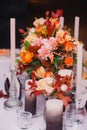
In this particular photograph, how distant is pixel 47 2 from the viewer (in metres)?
7.62

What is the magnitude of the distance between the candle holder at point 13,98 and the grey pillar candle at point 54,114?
259 mm

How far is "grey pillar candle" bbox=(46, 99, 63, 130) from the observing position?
53.6 inches

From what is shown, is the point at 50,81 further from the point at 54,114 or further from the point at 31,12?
the point at 31,12

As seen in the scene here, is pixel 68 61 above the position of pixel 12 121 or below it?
above

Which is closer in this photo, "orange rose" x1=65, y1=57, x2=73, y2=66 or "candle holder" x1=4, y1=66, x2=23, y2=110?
"orange rose" x1=65, y1=57, x2=73, y2=66

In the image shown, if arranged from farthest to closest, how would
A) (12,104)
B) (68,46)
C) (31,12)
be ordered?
(31,12) → (12,104) → (68,46)

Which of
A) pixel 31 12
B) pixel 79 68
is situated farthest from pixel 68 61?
pixel 31 12

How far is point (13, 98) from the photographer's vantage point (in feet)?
5.33

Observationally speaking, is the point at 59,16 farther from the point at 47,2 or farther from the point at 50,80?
the point at 47,2

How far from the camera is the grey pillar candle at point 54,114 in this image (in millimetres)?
1361

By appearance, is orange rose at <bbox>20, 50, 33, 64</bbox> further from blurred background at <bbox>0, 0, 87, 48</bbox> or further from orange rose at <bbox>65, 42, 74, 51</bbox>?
blurred background at <bbox>0, 0, 87, 48</bbox>

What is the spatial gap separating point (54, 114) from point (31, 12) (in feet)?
19.4

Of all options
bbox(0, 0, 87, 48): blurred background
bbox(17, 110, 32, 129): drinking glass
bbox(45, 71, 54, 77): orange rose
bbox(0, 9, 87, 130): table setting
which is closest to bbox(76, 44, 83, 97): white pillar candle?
bbox(0, 9, 87, 130): table setting

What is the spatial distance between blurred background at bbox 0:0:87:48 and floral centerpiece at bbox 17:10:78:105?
9.05 ft
